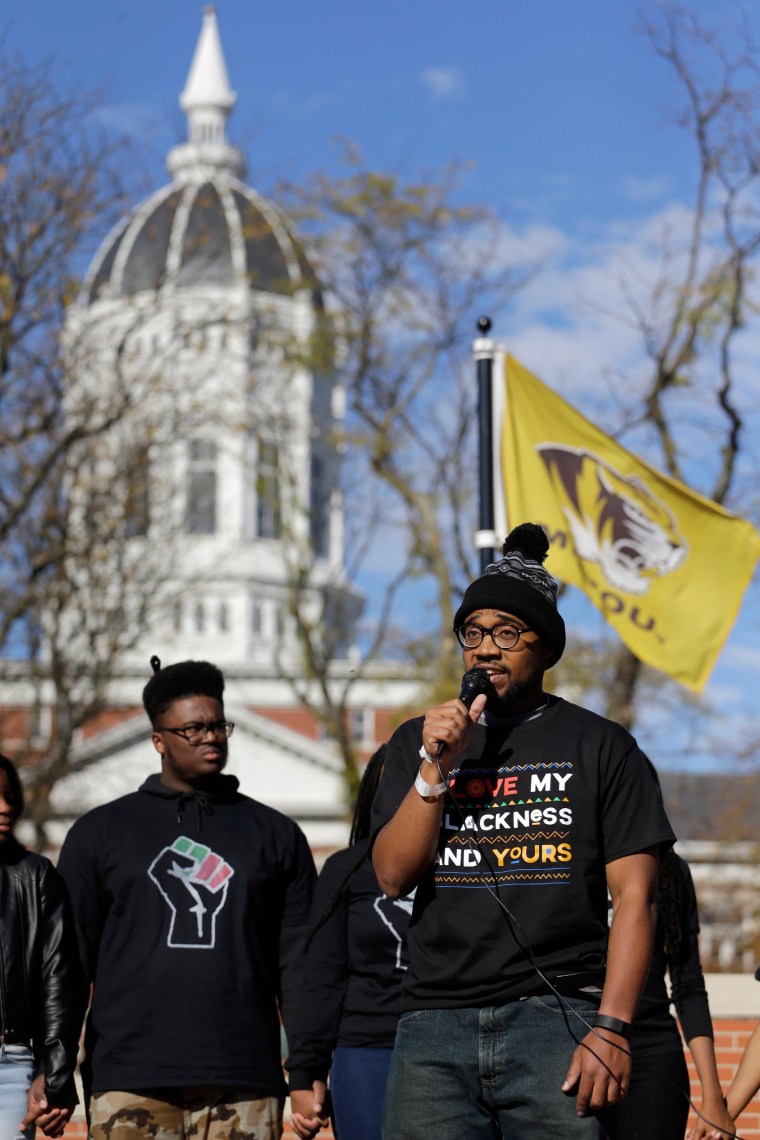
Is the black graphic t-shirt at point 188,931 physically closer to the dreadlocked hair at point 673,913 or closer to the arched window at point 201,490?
the dreadlocked hair at point 673,913

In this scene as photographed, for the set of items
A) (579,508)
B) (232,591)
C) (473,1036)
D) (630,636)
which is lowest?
(473,1036)

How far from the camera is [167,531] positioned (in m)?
30.3

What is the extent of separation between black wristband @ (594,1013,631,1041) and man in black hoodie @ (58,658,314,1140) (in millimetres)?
1840

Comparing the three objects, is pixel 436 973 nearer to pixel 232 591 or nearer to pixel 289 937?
pixel 289 937

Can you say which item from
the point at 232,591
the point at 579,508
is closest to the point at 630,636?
the point at 579,508

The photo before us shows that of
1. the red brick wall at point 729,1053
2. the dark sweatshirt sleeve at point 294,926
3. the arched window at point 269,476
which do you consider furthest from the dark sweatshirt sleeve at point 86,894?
the arched window at point 269,476

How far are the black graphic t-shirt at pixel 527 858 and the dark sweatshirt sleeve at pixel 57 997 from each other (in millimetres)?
1638

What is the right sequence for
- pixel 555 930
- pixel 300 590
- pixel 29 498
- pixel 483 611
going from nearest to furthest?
pixel 555 930 < pixel 483 611 < pixel 29 498 < pixel 300 590

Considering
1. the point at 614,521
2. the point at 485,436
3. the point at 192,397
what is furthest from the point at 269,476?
the point at 485,436

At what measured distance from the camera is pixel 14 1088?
5.19m

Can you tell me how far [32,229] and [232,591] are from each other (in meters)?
49.5

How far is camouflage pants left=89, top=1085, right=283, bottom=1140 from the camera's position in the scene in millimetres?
5258

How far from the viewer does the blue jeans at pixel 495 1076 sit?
382 cm

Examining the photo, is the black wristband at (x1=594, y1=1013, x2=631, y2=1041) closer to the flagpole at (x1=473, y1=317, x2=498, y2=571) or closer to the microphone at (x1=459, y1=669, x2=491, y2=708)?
the microphone at (x1=459, y1=669, x2=491, y2=708)
